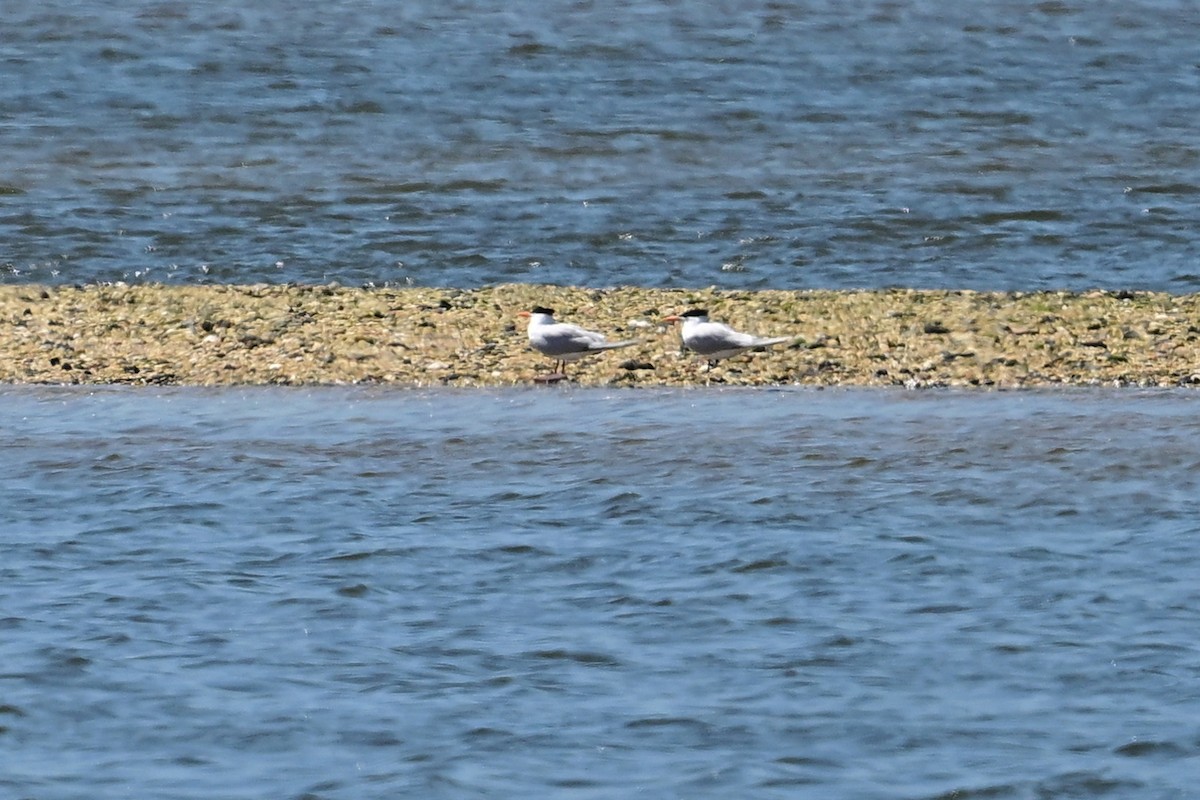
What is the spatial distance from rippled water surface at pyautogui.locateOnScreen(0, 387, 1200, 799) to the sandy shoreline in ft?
1.92

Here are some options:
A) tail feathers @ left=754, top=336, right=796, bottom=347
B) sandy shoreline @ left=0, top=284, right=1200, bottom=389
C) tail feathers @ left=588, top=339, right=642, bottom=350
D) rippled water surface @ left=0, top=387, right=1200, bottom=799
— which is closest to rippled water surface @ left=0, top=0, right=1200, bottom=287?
sandy shoreline @ left=0, top=284, right=1200, bottom=389

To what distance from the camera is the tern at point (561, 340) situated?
512 inches

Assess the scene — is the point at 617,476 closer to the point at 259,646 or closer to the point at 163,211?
the point at 259,646

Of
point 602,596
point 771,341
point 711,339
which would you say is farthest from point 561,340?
point 602,596

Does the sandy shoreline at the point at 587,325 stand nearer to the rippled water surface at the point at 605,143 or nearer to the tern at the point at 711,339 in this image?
the tern at the point at 711,339

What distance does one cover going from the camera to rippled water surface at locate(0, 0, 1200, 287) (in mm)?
17953

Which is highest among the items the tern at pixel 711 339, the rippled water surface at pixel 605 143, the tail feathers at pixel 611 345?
the tern at pixel 711 339

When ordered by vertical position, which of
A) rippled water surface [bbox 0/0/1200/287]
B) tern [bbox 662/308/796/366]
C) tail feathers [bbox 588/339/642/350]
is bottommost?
rippled water surface [bbox 0/0/1200/287]

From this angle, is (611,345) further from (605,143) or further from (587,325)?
(605,143)

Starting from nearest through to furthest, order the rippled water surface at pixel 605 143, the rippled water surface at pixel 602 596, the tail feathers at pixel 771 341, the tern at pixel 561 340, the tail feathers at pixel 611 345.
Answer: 1. the rippled water surface at pixel 602 596
2. the tern at pixel 561 340
3. the tail feathers at pixel 611 345
4. the tail feathers at pixel 771 341
5. the rippled water surface at pixel 605 143

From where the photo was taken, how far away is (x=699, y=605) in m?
8.46

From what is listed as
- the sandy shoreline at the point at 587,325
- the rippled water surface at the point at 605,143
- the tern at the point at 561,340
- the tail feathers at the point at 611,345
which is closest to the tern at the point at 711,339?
the sandy shoreline at the point at 587,325

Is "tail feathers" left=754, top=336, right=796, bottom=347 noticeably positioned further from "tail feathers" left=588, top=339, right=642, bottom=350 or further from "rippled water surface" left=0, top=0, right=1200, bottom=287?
"rippled water surface" left=0, top=0, right=1200, bottom=287

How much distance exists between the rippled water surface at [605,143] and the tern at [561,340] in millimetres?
3599
